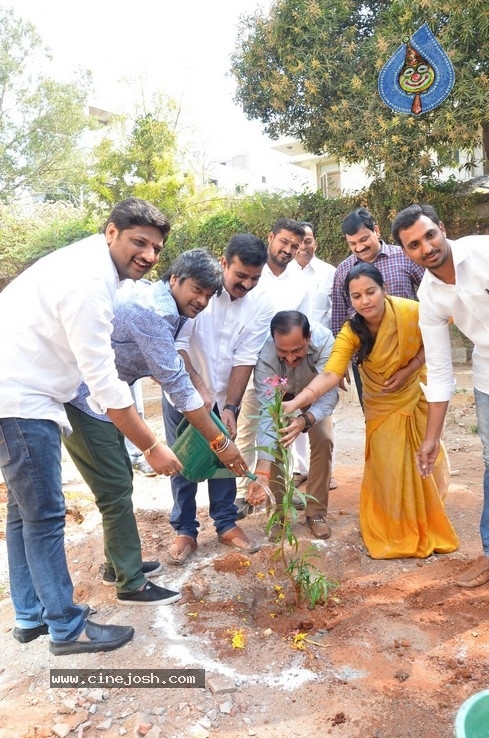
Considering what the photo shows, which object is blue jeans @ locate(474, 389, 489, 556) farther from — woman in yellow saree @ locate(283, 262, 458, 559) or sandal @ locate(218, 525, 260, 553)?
sandal @ locate(218, 525, 260, 553)

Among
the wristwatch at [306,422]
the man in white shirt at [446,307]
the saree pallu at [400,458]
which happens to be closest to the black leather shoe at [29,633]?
the wristwatch at [306,422]

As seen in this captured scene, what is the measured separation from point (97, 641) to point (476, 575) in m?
1.74

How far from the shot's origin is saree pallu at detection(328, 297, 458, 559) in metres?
3.28

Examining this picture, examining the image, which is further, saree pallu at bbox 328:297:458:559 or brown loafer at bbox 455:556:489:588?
saree pallu at bbox 328:297:458:559

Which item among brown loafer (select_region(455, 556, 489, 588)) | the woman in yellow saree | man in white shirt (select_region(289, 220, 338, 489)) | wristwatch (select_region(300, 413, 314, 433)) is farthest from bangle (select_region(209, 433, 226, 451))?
man in white shirt (select_region(289, 220, 338, 489))

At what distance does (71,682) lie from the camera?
224cm

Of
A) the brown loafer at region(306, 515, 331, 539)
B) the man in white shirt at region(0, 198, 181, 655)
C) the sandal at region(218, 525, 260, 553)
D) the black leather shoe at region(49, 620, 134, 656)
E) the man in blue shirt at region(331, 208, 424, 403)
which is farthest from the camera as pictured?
the man in blue shirt at region(331, 208, 424, 403)

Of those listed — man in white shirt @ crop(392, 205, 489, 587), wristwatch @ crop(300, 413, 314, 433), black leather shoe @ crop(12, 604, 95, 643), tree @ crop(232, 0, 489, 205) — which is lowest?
black leather shoe @ crop(12, 604, 95, 643)

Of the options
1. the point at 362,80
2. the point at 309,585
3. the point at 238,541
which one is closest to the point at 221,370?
the point at 238,541

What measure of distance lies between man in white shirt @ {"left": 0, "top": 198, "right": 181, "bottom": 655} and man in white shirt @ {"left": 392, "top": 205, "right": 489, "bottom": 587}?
44.8 inches

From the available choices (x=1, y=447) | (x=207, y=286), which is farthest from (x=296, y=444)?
(x=1, y=447)

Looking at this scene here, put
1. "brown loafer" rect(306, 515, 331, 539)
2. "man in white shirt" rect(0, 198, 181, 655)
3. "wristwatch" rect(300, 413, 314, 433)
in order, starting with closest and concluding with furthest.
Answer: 1. "man in white shirt" rect(0, 198, 181, 655)
2. "wristwatch" rect(300, 413, 314, 433)
3. "brown loafer" rect(306, 515, 331, 539)

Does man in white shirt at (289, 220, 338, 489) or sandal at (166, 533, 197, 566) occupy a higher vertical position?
man in white shirt at (289, 220, 338, 489)

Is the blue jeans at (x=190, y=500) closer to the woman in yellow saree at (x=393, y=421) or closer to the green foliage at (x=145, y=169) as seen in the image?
the woman in yellow saree at (x=393, y=421)
